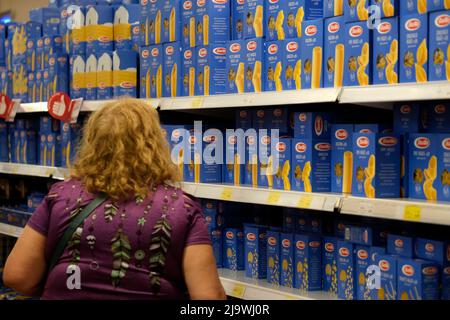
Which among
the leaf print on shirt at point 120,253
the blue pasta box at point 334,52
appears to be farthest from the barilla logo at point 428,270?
the leaf print on shirt at point 120,253

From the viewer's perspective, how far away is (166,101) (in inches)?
130

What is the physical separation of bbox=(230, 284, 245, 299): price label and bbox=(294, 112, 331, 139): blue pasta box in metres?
0.67

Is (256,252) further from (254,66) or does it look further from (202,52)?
(202,52)

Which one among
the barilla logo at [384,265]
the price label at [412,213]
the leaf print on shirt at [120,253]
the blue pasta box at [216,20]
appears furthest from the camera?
the blue pasta box at [216,20]

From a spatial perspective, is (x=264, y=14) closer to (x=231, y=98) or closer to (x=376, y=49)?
(x=231, y=98)

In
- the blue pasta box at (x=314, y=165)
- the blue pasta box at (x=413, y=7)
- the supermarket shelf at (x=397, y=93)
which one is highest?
the blue pasta box at (x=413, y=7)

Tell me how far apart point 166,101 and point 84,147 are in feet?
3.75

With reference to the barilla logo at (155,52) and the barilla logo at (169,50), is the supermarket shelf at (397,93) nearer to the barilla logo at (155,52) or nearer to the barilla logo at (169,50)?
the barilla logo at (169,50)

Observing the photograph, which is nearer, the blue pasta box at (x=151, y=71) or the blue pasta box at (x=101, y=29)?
the blue pasta box at (x=151, y=71)

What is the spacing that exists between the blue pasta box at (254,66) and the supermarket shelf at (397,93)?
0.50m

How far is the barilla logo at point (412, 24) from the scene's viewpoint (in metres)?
2.32

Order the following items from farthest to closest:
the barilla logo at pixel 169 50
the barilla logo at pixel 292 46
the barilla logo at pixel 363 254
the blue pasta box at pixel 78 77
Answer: the blue pasta box at pixel 78 77 → the barilla logo at pixel 169 50 → the barilla logo at pixel 292 46 → the barilla logo at pixel 363 254

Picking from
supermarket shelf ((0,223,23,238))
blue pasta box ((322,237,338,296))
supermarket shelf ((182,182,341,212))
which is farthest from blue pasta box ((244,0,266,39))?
supermarket shelf ((0,223,23,238))

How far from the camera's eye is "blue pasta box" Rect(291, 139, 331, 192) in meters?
2.69
